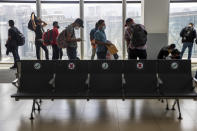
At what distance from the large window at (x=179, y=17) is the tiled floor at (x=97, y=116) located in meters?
6.06

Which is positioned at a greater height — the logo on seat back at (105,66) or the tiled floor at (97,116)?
the logo on seat back at (105,66)

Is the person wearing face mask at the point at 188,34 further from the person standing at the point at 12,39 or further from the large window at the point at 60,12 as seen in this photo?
the person standing at the point at 12,39

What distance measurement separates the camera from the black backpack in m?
5.73

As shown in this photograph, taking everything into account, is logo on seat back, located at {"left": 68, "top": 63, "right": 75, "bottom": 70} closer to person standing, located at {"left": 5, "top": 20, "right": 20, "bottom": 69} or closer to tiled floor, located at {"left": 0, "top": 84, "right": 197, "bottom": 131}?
tiled floor, located at {"left": 0, "top": 84, "right": 197, "bottom": 131}

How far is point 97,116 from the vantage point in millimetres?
4332

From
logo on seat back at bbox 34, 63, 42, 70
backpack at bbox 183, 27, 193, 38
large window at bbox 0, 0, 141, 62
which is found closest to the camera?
logo on seat back at bbox 34, 63, 42, 70

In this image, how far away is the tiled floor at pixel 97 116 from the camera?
3.87 m

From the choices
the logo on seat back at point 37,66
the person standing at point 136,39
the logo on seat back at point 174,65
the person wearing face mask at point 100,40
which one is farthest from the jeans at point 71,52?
the logo on seat back at point 174,65

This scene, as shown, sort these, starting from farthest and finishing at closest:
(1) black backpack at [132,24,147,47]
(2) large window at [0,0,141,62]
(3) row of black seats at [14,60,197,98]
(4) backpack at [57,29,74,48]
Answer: (2) large window at [0,0,141,62] < (4) backpack at [57,29,74,48] < (1) black backpack at [132,24,147,47] < (3) row of black seats at [14,60,197,98]

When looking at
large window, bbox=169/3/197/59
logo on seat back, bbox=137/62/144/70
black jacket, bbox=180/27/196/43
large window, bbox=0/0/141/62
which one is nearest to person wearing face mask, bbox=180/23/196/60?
black jacket, bbox=180/27/196/43

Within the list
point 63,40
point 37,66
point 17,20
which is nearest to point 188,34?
point 63,40

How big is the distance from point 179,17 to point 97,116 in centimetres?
768

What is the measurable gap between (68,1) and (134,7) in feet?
8.50

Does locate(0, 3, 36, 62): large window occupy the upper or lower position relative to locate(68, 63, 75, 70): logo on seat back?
upper
